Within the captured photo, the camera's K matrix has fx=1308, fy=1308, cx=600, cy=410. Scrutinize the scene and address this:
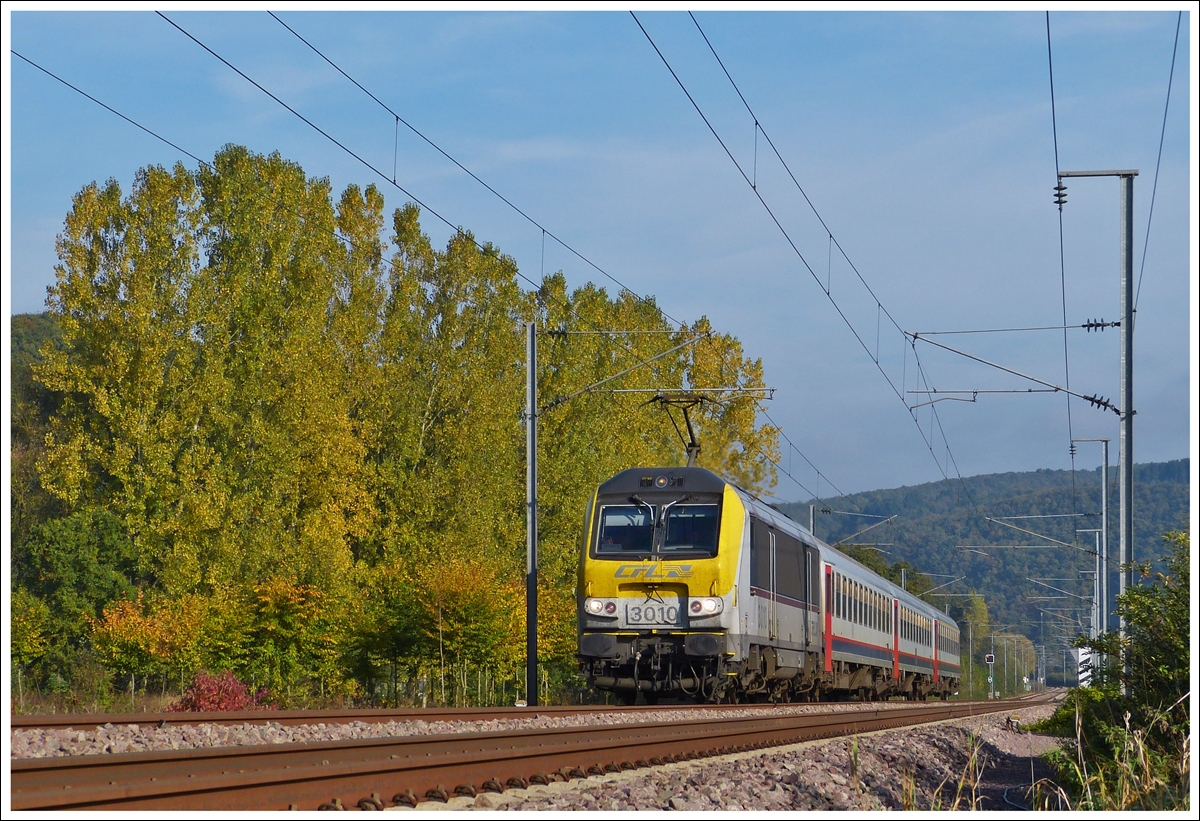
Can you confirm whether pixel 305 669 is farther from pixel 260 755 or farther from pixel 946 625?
pixel 946 625

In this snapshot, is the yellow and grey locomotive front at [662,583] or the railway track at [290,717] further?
the yellow and grey locomotive front at [662,583]

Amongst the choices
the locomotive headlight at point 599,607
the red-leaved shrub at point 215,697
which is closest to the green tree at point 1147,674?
the locomotive headlight at point 599,607

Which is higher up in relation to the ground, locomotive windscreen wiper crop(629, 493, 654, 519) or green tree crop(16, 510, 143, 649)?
locomotive windscreen wiper crop(629, 493, 654, 519)

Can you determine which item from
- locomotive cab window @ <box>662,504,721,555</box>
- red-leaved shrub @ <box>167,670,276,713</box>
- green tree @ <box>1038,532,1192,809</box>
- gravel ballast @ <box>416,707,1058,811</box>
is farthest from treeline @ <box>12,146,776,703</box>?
green tree @ <box>1038,532,1192,809</box>

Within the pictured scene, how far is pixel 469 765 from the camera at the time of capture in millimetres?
10000

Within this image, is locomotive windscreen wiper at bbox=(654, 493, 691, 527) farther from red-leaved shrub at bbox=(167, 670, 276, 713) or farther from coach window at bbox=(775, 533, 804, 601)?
red-leaved shrub at bbox=(167, 670, 276, 713)

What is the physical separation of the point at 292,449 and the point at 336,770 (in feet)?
86.9

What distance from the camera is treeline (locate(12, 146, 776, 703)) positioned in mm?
29656

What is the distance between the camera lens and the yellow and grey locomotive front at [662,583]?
770 inches

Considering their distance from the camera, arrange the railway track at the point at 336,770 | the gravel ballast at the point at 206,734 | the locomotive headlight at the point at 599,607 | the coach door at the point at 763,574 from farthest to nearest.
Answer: the coach door at the point at 763,574, the locomotive headlight at the point at 599,607, the gravel ballast at the point at 206,734, the railway track at the point at 336,770

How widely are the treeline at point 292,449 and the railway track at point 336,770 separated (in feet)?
48.7

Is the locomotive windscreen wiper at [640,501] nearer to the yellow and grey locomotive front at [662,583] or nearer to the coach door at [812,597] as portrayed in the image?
the yellow and grey locomotive front at [662,583]

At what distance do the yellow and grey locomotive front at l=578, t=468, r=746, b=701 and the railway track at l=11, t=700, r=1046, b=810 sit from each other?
566cm

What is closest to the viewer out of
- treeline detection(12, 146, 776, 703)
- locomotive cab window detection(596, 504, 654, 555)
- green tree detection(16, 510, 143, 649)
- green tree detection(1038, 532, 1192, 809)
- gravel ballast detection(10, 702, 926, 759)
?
gravel ballast detection(10, 702, 926, 759)
